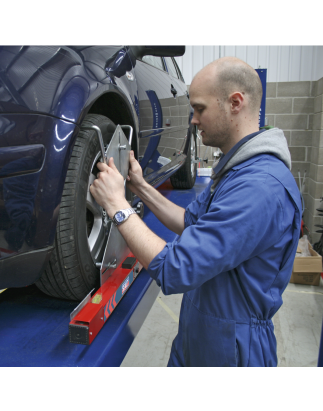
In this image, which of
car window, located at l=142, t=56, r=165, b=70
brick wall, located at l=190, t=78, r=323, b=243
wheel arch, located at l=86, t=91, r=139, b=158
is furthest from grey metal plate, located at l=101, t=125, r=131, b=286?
brick wall, located at l=190, t=78, r=323, b=243

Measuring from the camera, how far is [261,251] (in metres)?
0.97

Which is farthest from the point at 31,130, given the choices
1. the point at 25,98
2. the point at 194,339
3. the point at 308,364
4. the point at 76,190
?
the point at 308,364

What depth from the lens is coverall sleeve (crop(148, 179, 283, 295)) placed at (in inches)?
34.9

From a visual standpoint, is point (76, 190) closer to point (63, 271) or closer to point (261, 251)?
point (63, 271)

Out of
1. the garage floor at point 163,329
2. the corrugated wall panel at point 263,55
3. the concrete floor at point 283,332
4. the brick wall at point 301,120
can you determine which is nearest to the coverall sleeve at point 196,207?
the garage floor at point 163,329

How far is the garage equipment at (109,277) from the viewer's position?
1017 millimetres

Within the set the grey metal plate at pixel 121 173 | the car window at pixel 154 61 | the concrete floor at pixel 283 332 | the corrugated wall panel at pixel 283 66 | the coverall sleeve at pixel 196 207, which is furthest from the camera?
the corrugated wall panel at pixel 283 66

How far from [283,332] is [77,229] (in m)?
2.37

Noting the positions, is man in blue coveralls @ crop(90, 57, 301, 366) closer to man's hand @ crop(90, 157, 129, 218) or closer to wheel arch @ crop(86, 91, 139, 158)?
man's hand @ crop(90, 157, 129, 218)

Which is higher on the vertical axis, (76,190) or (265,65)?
(265,65)

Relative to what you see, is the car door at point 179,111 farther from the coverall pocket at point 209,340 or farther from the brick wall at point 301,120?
the brick wall at point 301,120

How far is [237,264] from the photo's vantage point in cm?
94

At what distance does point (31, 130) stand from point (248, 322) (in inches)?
34.9

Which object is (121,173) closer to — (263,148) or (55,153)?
(55,153)
